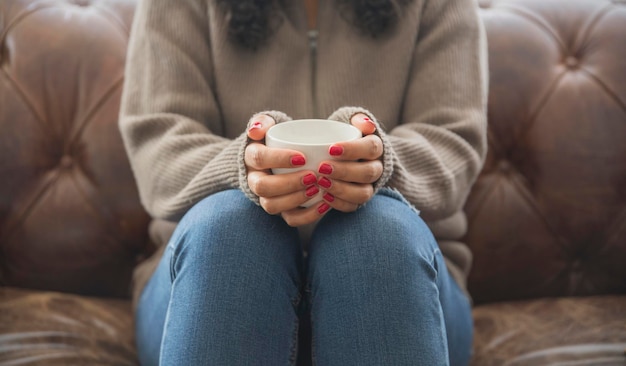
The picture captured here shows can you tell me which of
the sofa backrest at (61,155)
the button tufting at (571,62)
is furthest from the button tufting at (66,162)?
the button tufting at (571,62)

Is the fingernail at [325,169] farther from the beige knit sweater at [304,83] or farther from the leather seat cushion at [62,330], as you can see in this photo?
the leather seat cushion at [62,330]

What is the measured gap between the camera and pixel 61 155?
3.62 feet

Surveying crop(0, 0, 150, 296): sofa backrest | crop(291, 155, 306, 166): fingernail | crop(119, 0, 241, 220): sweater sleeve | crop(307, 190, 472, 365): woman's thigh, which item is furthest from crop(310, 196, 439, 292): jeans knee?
crop(0, 0, 150, 296): sofa backrest

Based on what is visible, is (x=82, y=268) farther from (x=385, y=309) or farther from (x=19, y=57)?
(x=385, y=309)

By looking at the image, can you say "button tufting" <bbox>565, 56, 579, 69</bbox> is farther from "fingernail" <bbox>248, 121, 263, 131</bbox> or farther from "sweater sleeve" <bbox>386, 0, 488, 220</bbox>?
"fingernail" <bbox>248, 121, 263, 131</bbox>

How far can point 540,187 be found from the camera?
111cm

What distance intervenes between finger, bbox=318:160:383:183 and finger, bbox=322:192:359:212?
0.09 feet

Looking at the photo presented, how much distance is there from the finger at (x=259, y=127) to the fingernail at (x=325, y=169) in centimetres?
11

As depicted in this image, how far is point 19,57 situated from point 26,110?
0.10 metres

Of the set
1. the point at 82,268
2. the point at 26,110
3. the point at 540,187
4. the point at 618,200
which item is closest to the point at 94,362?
the point at 82,268

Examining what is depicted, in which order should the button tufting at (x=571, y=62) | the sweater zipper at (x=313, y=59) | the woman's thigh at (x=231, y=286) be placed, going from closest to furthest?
the woman's thigh at (x=231, y=286) → the sweater zipper at (x=313, y=59) → the button tufting at (x=571, y=62)

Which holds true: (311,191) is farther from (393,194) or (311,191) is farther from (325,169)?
(393,194)

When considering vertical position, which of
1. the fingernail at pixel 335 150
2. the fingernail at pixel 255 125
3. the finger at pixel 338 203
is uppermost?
the fingernail at pixel 335 150

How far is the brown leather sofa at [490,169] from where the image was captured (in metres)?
1.08
